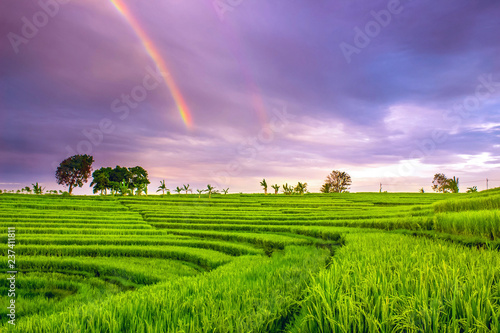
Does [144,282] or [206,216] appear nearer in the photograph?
[144,282]

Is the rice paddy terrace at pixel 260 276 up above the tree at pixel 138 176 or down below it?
below

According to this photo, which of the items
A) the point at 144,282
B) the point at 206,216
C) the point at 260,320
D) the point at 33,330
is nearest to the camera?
the point at 260,320

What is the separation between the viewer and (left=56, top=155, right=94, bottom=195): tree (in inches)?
2704

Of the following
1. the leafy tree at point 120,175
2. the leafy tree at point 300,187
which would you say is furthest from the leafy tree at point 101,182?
the leafy tree at point 300,187

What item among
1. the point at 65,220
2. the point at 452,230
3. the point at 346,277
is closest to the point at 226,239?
the point at 452,230

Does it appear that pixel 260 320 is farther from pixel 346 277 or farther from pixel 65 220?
pixel 65 220

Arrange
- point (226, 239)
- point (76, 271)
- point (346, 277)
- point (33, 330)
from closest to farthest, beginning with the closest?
1. point (33, 330)
2. point (346, 277)
3. point (76, 271)
4. point (226, 239)

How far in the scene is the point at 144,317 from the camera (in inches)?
134

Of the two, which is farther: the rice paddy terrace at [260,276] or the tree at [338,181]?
the tree at [338,181]

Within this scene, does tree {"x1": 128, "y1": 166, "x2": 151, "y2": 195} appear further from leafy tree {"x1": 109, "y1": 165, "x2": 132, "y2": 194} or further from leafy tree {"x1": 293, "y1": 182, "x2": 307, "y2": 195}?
leafy tree {"x1": 293, "y1": 182, "x2": 307, "y2": 195}

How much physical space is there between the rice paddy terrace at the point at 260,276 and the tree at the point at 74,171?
52.3 metres

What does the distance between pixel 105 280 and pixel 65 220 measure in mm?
14597

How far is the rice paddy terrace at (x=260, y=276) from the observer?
2.76 metres

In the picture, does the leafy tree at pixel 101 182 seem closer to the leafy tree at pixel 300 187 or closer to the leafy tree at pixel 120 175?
the leafy tree at pixel 120 175
